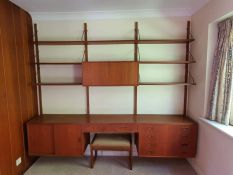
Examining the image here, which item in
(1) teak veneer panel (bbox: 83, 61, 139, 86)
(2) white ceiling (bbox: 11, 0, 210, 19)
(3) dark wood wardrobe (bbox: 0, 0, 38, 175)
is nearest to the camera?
(3) dark wood wardrobe (bbox: 0, 0, 38, 175)

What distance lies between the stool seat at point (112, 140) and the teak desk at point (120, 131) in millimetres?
188

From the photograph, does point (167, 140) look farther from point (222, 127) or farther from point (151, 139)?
point (222, 127)

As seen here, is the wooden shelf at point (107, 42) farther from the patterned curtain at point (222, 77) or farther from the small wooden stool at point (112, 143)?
the small wooden stool at point (112, 143)

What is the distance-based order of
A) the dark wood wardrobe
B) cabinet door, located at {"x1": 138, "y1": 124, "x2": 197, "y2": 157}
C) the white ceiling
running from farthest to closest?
cabinet door, located at {"x1": 138, "y1": 124, "x2": 197, "y2": 157}
the white ceiling
the dark wood wardrobe

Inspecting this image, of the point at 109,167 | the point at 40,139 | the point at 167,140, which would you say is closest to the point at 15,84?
the point at 40,139

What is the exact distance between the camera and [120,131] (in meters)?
2.42

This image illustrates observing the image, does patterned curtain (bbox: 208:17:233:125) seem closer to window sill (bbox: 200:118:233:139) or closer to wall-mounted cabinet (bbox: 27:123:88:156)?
window sill (bbox: 200:118:233:139)

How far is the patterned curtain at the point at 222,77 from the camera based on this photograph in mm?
1865

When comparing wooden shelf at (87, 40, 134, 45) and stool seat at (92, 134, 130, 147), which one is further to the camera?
wooden shelf at (87, 40, 134, 45)

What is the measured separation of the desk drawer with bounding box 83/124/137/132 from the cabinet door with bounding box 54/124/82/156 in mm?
168

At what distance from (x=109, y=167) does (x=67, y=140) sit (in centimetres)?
81

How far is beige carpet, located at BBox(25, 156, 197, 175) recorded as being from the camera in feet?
8.07

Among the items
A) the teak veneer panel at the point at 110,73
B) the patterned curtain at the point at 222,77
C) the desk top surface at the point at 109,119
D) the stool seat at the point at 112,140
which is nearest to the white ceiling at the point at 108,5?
the patterned curtain at the point at 222,77

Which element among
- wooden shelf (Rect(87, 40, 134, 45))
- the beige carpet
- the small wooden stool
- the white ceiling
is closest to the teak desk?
the small wooden stool
